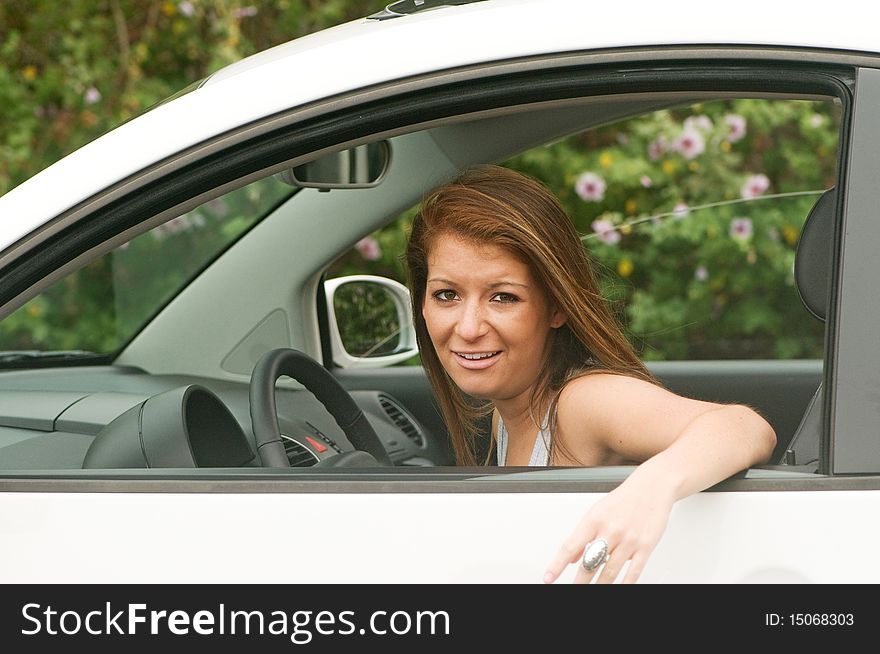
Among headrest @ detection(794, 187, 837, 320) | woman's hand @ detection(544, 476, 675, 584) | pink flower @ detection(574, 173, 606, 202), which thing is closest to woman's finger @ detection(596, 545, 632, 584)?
woman's hand @ detection(544, 476, 675, 584)

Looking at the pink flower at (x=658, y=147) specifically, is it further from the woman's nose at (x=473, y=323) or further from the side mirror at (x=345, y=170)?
the woman's nose at (x=473, y=323)

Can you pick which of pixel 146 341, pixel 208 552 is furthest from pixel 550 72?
pixel 146 341

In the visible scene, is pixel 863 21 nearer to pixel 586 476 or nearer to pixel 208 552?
pixel 586 476

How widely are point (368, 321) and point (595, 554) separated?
1.58m

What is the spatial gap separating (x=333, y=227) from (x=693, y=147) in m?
2.64

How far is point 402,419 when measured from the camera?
258 centimetres

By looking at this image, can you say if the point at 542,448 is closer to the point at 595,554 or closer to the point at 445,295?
the point at 445,295

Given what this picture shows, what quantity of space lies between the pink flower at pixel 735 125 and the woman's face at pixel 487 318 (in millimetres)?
3263

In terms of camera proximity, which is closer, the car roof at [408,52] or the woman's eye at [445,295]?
the car roof at [408,52]

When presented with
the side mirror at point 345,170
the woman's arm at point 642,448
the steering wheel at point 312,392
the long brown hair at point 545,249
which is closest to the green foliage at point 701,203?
the side mirror at point 345,170

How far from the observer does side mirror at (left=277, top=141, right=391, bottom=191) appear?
66.6 inches

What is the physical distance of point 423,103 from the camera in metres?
1.30

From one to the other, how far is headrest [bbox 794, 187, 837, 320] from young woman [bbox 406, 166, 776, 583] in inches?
6.4

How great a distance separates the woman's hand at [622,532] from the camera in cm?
117
